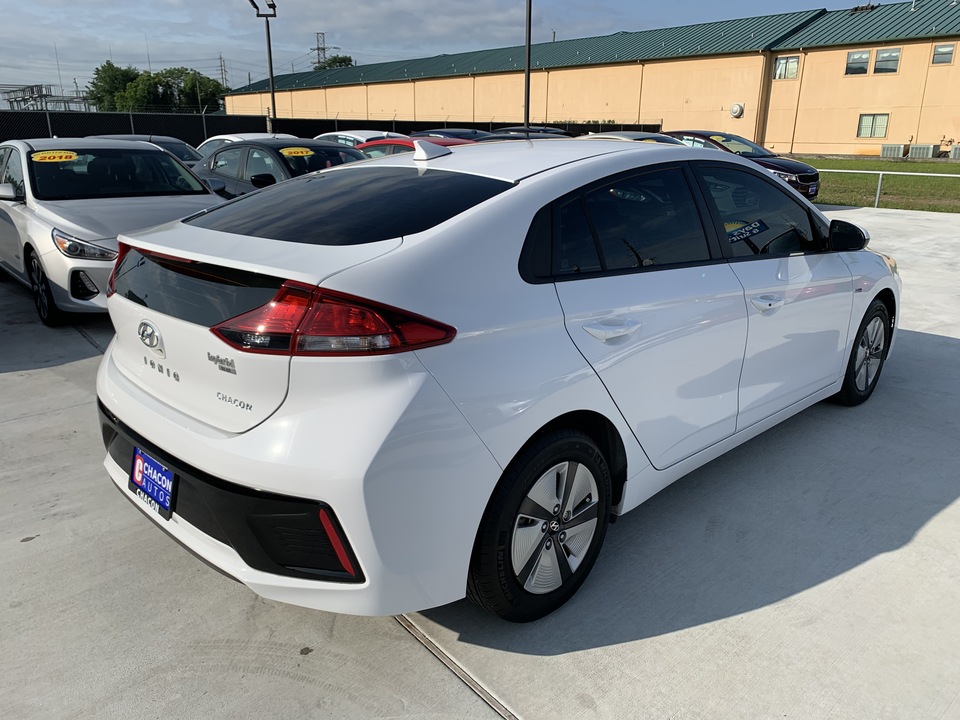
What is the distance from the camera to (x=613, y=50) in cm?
5012

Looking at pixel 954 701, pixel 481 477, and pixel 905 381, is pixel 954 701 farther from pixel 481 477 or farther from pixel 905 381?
pixel 905 381

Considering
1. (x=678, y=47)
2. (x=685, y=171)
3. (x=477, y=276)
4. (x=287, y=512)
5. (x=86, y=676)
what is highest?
(x=678, y=47)

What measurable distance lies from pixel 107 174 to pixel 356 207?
5439mm

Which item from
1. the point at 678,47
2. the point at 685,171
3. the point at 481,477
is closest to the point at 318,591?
the point at 481,477

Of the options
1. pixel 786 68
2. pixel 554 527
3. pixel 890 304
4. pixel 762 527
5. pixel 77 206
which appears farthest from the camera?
pixel 786 68

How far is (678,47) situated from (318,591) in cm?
4993

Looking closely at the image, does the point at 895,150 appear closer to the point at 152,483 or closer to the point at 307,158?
the point at 307,158

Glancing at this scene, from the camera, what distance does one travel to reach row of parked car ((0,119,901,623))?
2090 millimetres

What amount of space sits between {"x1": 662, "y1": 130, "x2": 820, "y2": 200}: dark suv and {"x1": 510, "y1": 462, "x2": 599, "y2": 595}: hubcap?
12741 millimetres

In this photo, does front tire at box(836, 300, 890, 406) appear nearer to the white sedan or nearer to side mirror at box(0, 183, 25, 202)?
the white sedan

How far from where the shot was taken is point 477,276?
2316mm

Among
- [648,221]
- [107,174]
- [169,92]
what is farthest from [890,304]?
[169,92]

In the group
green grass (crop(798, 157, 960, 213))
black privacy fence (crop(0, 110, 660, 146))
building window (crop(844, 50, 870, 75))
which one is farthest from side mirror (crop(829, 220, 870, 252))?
building window (crop(844, 50, 870, 75))

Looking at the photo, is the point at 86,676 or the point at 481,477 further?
the point at 86,676
